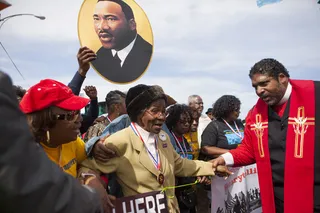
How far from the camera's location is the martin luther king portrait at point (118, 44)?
366 centimetres

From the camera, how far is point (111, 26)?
3.80m

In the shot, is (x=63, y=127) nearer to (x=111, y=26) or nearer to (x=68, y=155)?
(x=68, y=155)

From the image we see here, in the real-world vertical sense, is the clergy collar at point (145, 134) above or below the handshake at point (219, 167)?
above

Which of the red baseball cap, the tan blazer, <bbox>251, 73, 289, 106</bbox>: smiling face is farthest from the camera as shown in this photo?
<bbox>251, 73, 289, 106</bbox>: smiling face

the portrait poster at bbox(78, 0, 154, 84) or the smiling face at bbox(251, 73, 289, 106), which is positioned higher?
the portrait poster at bbox(78, 0, 154, 84)

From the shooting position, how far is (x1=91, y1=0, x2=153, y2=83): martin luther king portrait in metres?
3.66

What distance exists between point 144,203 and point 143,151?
1.38 ft

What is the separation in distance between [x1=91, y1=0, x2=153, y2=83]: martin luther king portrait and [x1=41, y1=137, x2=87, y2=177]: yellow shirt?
56.1 inches

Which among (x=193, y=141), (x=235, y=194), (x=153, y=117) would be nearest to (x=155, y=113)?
(x=153, y=117)

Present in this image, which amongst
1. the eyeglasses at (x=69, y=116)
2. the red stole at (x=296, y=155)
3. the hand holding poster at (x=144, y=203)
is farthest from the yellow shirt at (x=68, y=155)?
the red stole at (x=296, y=155)

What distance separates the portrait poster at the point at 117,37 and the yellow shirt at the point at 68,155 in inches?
55.4

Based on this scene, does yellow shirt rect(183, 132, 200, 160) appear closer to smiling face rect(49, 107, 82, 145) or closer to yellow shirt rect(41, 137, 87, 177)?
yellow shirt rect(41, 137, 87, 177)

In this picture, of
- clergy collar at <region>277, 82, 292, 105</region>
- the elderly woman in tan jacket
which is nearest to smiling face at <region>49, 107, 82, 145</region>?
the elderly woman in tan jacket

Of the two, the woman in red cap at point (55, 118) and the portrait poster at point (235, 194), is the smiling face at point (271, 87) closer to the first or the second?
the portrait poster at point (235, 194)
